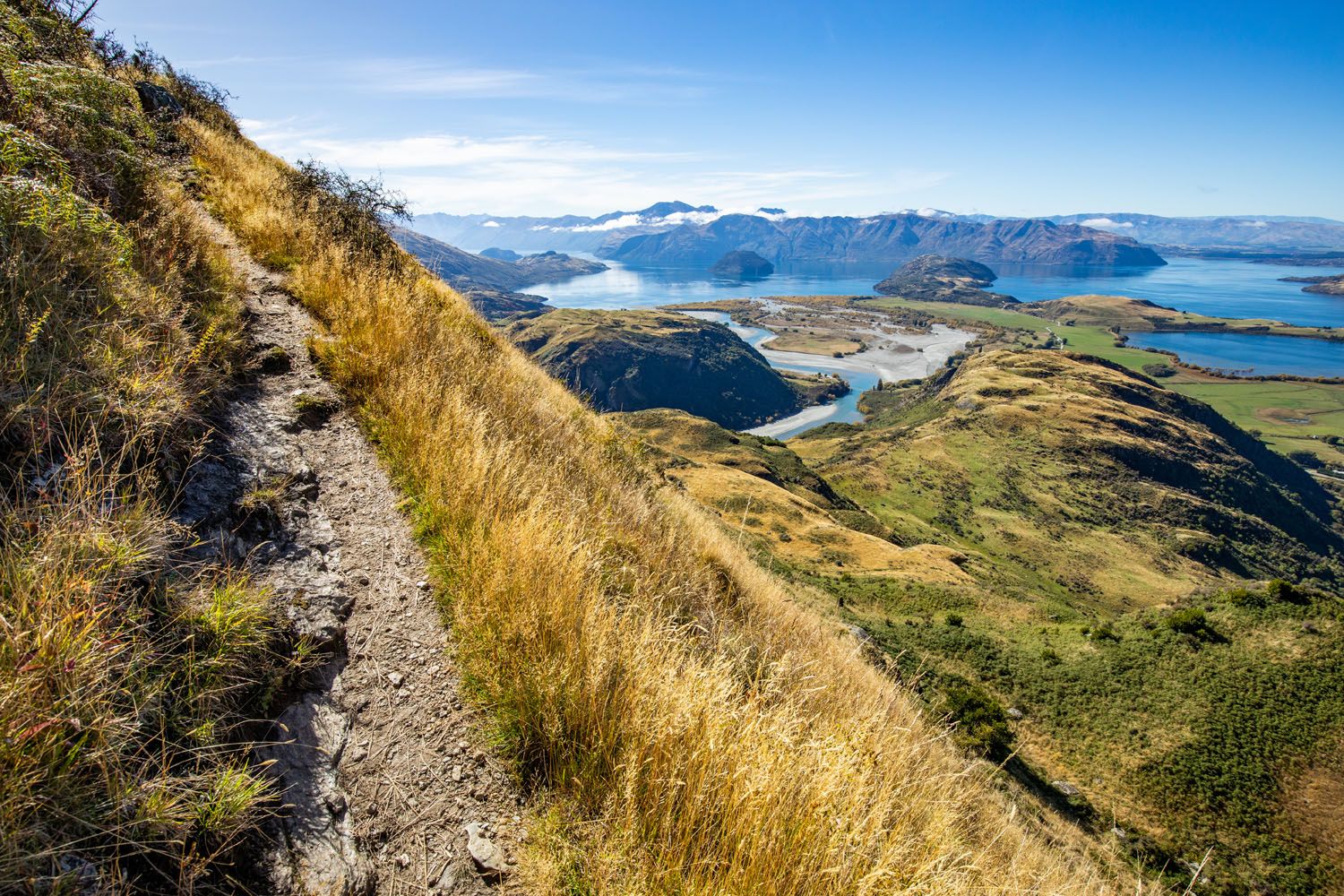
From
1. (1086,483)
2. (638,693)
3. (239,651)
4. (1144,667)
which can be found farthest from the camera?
(1086,483)

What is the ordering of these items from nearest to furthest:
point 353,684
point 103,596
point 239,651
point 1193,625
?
point 103,596 < point 239,651 < point 353,684 < point 1193,625

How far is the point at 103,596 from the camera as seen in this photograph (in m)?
2.56

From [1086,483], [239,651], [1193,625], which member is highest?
[239,651]

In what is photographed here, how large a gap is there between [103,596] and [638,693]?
266 centimetres

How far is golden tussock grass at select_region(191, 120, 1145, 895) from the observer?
105 inches

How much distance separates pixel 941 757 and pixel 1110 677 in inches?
1686

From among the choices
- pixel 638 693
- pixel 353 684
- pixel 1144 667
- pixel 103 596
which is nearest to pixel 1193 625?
pixel 1144 667

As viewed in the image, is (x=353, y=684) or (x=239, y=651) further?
(x=353, y=684)

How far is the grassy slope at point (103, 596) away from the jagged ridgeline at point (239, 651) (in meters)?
0.02

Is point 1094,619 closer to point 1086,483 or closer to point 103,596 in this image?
point 103,596

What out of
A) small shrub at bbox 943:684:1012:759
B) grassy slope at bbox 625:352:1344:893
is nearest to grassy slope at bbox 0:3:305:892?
grassy slope at bbox 625:352:1344:893

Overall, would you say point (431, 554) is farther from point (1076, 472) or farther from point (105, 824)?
point (1076, 472)

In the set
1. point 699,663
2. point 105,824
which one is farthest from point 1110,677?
point 105,824

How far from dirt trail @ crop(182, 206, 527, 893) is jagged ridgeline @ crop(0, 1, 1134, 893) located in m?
0.20
